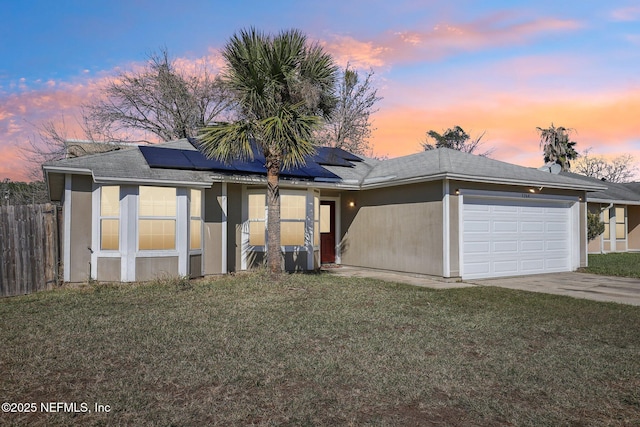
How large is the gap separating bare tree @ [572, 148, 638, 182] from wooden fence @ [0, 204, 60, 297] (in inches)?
2020

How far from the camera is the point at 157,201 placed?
1065 centimetres

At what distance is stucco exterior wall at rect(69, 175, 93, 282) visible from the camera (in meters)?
10.1

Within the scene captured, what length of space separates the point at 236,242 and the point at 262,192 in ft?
5.45

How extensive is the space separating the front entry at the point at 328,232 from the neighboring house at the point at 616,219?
43.1ft

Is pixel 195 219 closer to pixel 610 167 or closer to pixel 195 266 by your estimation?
pixel 195 266

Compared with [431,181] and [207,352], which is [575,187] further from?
[207,352]

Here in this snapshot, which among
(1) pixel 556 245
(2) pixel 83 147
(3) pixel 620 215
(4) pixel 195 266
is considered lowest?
(4) pixel 195 266

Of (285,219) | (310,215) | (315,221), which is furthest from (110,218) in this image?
(315,221)

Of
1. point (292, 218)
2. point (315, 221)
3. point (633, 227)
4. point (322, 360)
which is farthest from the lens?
point (633, 227)

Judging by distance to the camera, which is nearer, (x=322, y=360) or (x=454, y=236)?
(x=322, y=360)

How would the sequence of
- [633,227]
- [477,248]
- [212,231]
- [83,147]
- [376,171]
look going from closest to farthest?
[212,231] → [477,248] → [376,171] → [83,147] → [633,227]

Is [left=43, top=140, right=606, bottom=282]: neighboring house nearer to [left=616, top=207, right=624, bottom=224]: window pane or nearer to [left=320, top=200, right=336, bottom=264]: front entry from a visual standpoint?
[left=320, top=200, right=336, bottom=264]: front entry

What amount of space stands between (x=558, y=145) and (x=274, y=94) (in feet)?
94.9

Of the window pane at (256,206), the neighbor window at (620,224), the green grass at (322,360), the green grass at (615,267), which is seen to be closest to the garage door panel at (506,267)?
the green grass at (615,267)
